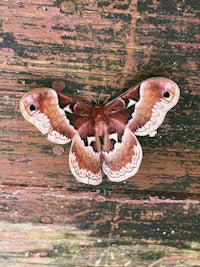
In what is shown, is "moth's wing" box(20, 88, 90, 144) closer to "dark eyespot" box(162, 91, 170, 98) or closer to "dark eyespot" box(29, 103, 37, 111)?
"dark eyespot" box(29, 103, 37, 111)

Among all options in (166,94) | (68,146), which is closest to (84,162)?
(68,146)

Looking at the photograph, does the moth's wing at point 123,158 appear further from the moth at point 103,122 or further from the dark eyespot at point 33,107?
the dark eyespot at point 33,107

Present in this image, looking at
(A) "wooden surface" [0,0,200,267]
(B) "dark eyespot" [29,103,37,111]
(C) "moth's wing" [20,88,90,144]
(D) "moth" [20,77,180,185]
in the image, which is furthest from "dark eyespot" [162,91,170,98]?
(B) "dark eyespot" [29,103,37,111]

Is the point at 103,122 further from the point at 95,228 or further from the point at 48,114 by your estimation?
the point at 95,228

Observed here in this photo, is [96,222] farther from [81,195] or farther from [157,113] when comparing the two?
[157,113]

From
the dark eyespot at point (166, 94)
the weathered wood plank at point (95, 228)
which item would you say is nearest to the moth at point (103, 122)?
the dark eyespot at point (166, 94)
